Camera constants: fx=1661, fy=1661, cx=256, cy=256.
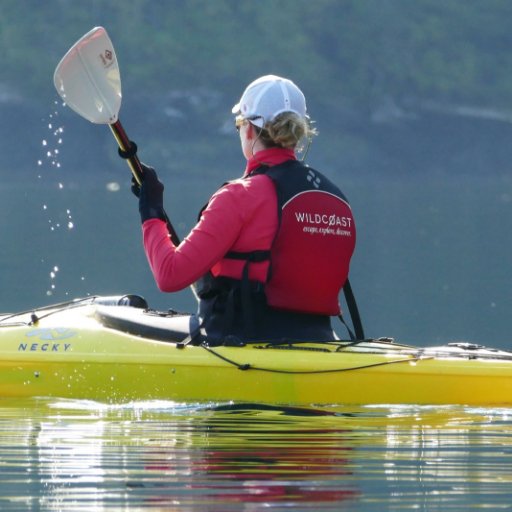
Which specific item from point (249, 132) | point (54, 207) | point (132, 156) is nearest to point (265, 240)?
point (249, 132)

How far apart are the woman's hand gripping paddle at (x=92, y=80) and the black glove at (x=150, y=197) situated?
2.88 ft

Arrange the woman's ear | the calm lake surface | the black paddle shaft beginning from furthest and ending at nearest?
the black paddle shaft, the woman's ear, the calm lake surface

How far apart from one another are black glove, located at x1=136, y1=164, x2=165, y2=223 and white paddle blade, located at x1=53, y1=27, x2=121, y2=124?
37.2 inches

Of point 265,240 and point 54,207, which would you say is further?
point 54,207

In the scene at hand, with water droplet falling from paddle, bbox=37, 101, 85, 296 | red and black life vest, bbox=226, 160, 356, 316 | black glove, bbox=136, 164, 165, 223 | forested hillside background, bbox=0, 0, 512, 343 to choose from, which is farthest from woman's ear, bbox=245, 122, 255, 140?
forested hillside background, bbox=0, 0, 512, 343

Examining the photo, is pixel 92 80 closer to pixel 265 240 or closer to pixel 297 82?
pixel 265 240

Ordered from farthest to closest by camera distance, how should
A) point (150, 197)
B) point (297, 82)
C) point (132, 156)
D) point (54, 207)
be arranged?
point (297, 82) → point (54, 207) → point (132, 156) → point (150, 197)

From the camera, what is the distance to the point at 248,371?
635cm

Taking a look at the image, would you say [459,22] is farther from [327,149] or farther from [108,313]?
[108,313]

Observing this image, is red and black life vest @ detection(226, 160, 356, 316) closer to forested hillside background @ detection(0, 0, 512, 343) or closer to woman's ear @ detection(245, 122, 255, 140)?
woman's ear @ detection(245, 122, 255, 140)

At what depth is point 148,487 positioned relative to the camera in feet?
15.4

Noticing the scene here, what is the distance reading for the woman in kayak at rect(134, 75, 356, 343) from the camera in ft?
20.4

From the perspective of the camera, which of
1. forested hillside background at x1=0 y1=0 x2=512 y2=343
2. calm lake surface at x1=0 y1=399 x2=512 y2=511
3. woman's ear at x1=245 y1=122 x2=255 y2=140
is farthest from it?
forested hillside background at x1=0 y1=0 x2=512 y2=343

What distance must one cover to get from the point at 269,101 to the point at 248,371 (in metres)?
1.04
